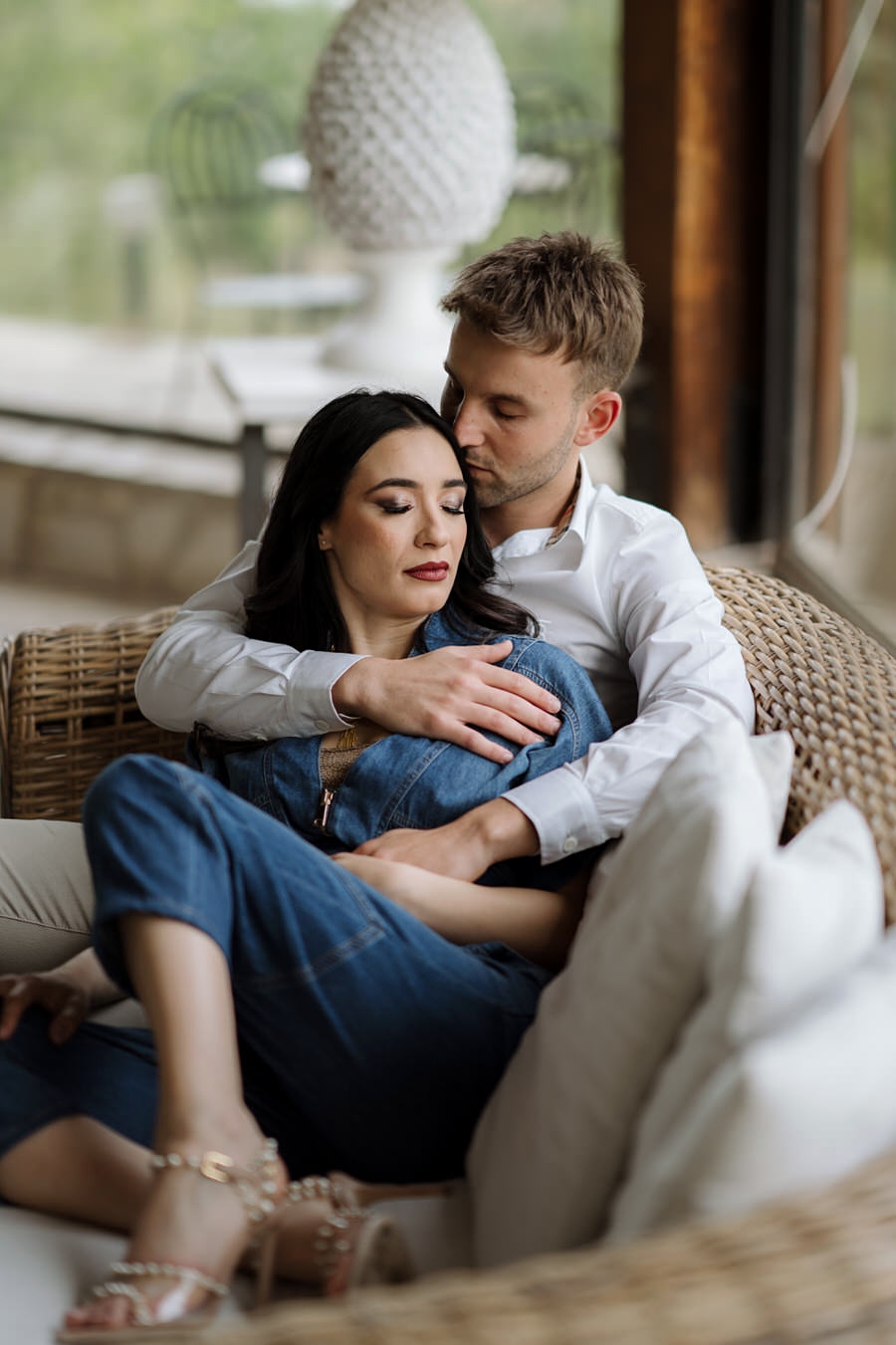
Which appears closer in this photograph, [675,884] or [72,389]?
[675,884]

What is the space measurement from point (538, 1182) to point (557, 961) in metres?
0.39

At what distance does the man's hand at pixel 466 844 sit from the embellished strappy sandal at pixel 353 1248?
347 millimetres

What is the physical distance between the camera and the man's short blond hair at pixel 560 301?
1566 millimetres

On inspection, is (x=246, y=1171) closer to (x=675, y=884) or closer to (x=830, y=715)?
(x=675, y=884)

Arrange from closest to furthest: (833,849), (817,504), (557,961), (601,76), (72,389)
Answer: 1. (833,849)
2. (557,961)
3. (817,504)
4. (72,389)
5. (601,76)

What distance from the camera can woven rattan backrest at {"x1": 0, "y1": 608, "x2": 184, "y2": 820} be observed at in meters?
1.80

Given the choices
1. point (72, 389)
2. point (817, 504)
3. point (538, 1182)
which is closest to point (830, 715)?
point (538, 1182)

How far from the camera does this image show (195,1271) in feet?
3.29

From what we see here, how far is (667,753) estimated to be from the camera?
A: 1396 millimetres

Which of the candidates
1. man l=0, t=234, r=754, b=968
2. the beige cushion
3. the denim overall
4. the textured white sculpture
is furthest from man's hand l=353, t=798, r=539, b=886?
the textured white sculpture

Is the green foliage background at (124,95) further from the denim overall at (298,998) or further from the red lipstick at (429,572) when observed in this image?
the denim overall at (298,998)

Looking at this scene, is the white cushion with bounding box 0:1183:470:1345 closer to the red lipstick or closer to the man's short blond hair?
the red lipstick

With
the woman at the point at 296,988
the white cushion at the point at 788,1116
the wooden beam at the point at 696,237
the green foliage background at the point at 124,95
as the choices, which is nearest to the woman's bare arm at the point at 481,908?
the woman at the point at 296,988

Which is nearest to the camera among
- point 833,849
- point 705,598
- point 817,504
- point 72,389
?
point 833,849
